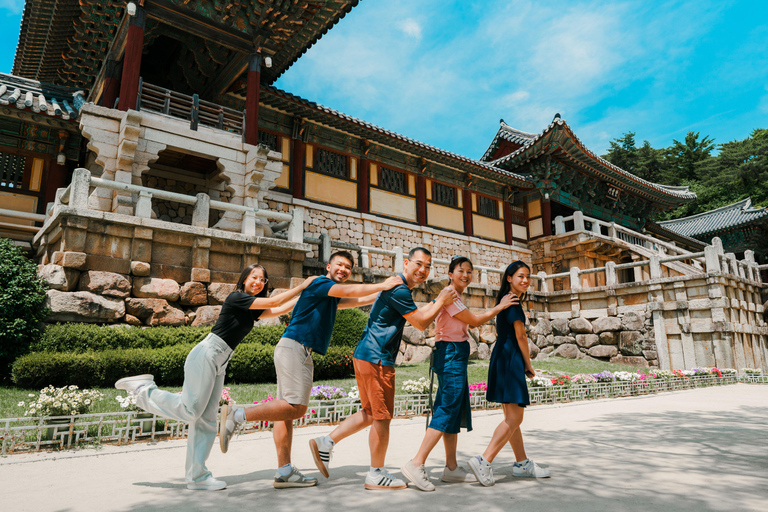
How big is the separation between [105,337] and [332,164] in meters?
10.0

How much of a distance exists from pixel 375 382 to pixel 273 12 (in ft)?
36.4

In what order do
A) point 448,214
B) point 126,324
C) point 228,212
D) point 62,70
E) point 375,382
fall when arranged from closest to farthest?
1. point 375,382
2. point 126,324
3. point 228,212
4. point 62,70
5. point 448,214

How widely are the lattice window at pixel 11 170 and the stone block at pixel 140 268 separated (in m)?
5.92

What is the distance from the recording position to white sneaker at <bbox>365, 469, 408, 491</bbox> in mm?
3225

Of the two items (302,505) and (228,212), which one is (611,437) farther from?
(228,212)

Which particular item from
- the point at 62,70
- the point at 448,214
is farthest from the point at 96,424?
the point at 448,214

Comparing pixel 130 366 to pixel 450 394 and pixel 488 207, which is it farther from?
pixel 488 207

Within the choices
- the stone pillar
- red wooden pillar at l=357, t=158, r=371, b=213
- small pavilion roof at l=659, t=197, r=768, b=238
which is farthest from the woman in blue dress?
small pavilion roof at l=659, t=197, r=768, b=238

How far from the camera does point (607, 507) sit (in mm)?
2777

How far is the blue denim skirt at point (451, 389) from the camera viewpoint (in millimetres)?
3441

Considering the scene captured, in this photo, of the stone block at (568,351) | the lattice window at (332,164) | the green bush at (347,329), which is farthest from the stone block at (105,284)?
the stone block at (568,351)

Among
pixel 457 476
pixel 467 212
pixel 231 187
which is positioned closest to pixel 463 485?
pixel 457 476

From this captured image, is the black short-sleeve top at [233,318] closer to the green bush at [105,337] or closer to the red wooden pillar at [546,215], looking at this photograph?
the green bush at [105,337]

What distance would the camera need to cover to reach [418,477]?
3264 mm
